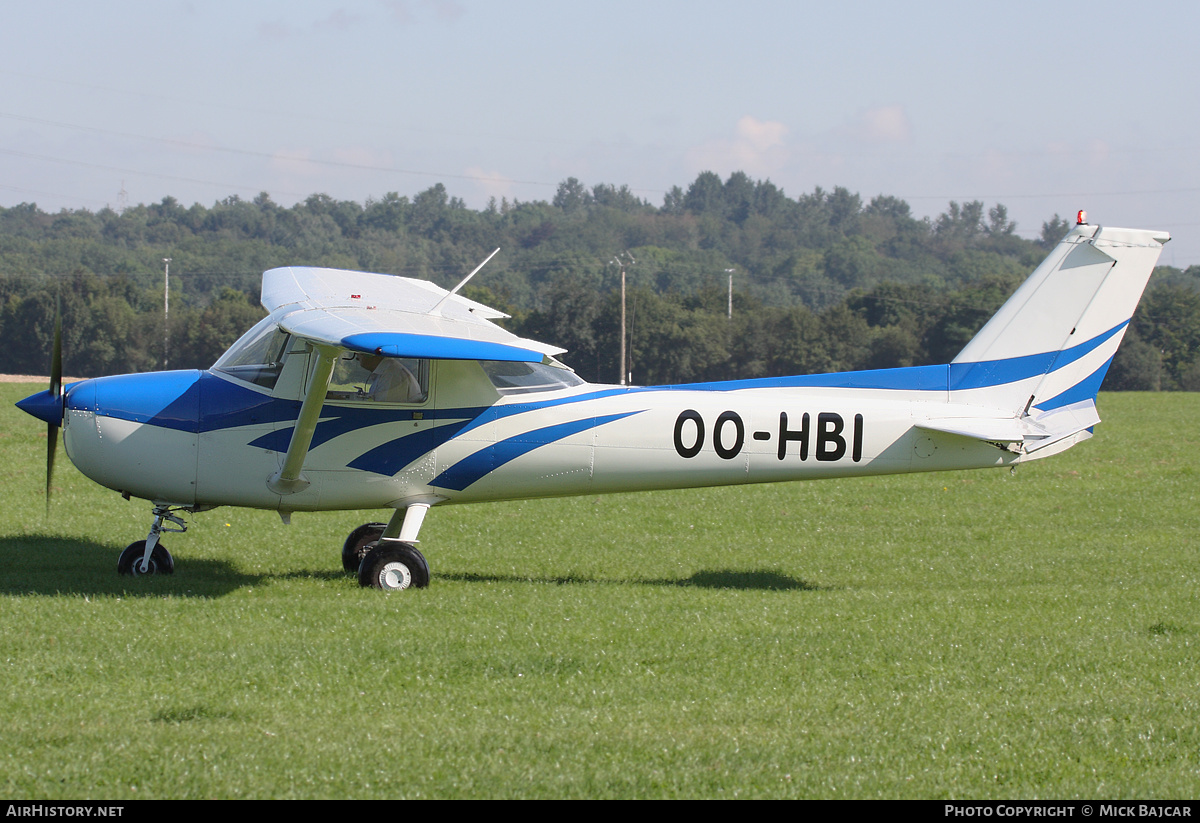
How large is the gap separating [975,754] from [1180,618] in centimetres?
413

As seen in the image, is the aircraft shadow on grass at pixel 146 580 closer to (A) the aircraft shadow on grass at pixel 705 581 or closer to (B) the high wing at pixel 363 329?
(A) the aircraft shadow on grass at pixel 705 581

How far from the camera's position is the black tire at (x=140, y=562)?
947 centimetres

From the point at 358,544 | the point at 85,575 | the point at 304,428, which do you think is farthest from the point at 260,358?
the point at 85,575

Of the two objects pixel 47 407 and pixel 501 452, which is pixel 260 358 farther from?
pixel 501 452

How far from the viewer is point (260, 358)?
9375mm

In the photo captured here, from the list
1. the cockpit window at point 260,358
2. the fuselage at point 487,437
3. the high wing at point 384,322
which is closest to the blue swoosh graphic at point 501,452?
the fuselage at point 487,437

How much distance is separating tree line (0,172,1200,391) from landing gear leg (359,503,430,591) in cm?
423

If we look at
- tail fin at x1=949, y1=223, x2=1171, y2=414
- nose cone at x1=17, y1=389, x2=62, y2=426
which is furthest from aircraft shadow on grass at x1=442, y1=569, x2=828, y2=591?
nose cone at x1=17, y1=389, x2=62, y2=426

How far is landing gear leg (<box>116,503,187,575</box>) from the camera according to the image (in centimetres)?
945

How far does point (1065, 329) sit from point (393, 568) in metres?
6.59

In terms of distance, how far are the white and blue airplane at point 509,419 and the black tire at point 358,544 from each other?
0.10 ft

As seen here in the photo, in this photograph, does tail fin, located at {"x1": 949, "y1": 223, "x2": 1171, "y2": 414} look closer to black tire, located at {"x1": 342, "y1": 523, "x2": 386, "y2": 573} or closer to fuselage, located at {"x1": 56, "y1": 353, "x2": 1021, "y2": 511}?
fuselage, located at {"x1": 56, "y1": 353, "x2": 1021, "y2": 511}
